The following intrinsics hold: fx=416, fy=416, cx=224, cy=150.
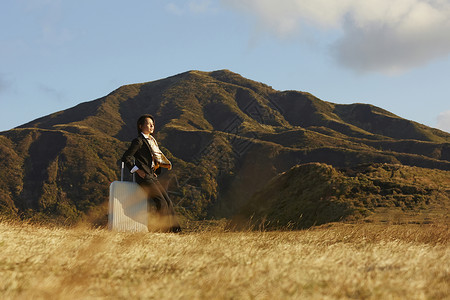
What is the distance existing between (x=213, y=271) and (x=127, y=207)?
4111 mm

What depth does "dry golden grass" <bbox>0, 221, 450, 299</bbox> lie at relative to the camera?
2.48m

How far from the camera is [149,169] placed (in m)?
7.19

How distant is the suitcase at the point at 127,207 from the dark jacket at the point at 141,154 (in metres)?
0.33

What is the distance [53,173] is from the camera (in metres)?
94.9

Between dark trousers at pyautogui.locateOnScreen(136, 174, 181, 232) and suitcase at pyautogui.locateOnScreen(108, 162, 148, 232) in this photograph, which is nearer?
suitcase at pyautogui.locateOnScreen(108, 162, 148, 232)

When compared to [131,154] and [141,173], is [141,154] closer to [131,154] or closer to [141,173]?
[131,154]

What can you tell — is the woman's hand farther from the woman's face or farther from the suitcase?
the woman's face

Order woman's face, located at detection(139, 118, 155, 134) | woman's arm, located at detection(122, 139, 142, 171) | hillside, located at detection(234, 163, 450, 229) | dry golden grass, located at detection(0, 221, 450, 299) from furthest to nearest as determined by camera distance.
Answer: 1. hillside, located at detection(234, 163, 450, 229)
2. woman's face, located at detection(139, 118, 155, 134)
3. woman's arm, located at detection(122, 139, 142, 171)
4. dry golden grass, located at detection(0, 221, 450, 299)

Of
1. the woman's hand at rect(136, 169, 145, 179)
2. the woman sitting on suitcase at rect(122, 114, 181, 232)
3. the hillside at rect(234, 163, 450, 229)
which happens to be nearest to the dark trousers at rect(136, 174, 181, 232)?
the woman sitting on suitcase at rect(122, 114, 181, 232)

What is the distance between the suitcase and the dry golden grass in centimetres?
200

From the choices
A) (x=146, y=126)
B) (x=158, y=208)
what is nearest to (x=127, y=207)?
(x=158, y=208)

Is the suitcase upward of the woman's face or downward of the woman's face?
downward

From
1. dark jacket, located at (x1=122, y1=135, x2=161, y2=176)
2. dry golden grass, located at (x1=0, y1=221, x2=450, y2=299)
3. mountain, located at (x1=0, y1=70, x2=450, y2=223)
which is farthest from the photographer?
mountain, located at (x1=0, y1=70, x2=450, y2=223)

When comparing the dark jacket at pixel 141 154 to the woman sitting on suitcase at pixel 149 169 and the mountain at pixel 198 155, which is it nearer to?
the woman sitting on suitcase at pixel 149 169
